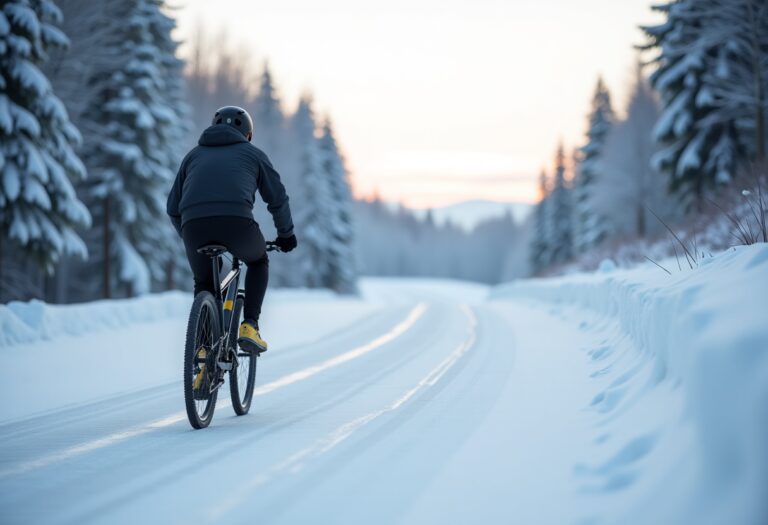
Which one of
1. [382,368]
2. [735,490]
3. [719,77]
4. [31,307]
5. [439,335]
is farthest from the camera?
[719,77]

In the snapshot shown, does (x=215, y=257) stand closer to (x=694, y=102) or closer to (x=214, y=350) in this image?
(x=214, y=350)

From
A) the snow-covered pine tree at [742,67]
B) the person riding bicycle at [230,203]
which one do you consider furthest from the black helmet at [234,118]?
the snow-covered pine tree at [742,67]

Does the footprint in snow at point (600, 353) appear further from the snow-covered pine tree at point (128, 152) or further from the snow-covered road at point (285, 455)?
the snow-covered pine tree at point (128, 152)

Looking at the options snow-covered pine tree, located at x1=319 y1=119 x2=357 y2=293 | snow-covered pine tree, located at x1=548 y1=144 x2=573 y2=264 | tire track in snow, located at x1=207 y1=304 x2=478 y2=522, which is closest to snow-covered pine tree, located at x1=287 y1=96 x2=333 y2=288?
snow-covered pine tree, located at x1=319 y1=119 x2=357 y2=293

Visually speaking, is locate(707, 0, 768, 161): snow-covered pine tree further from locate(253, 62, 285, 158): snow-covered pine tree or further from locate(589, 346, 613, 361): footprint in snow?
locate(253, 62, 285, 158): snow-covered pine tree

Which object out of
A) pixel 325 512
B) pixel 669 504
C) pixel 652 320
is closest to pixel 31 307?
pixel 325 512

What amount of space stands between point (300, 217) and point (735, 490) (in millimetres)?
36625

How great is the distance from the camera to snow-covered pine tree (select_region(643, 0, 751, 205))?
18906 mm

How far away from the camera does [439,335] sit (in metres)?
9.62

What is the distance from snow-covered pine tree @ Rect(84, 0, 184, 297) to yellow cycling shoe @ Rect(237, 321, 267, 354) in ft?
54.8

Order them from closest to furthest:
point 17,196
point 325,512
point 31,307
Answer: point 325,512, point 31,307, point 17,196

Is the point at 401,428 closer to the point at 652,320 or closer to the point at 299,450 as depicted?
the point at 299,450

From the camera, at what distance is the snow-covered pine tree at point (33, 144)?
1154 cm

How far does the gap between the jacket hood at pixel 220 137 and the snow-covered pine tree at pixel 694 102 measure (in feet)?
60.0
